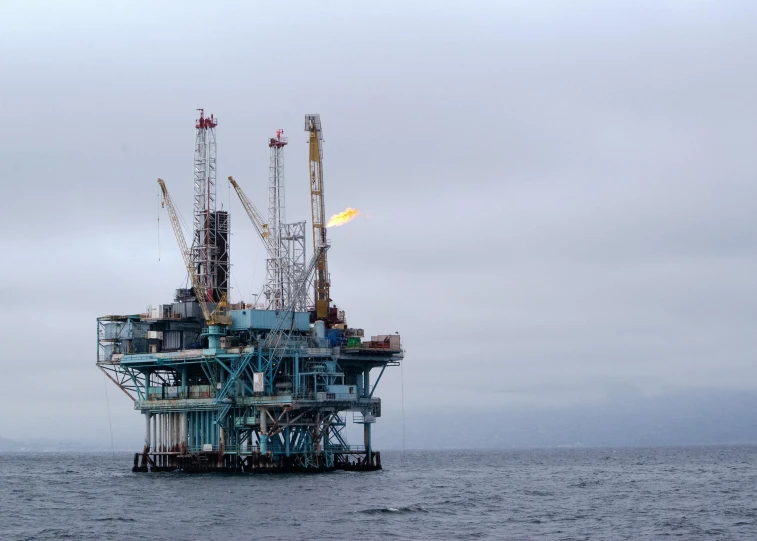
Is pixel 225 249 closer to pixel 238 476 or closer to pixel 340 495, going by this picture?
pixel 238 476

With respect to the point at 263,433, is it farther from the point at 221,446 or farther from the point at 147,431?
the point at 147,431

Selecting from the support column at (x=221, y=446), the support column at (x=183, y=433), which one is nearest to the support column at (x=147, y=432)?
the support column at (x=183, y=433)

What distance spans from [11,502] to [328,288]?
48.4 meters

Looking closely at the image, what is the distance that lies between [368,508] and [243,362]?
34.3m

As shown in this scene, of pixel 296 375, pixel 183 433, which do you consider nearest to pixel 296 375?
pixel 296 375

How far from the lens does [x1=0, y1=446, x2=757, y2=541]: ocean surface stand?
77750 millimetres

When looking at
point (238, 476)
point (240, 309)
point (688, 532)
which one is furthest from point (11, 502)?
point (688, 532)

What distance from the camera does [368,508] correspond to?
8938cm

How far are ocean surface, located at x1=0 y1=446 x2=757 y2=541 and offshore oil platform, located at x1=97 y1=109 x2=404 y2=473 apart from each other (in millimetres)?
4718

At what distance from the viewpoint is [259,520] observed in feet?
269

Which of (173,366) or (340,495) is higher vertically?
(173,366)

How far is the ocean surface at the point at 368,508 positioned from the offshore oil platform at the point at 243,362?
15.5 feet

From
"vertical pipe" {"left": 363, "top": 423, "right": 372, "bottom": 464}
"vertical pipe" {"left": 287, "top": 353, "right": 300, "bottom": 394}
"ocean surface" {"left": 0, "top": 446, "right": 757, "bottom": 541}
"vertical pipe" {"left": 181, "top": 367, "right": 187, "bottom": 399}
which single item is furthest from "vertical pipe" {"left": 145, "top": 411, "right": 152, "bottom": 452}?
"vertical pipe" {"left": 363, "top": 423, "right": 372, "bottom": 464}

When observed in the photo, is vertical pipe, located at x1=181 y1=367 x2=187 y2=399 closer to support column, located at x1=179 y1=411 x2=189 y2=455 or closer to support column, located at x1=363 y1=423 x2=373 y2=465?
support column, located at x1=179 y1=411 x2=189 y2=455
